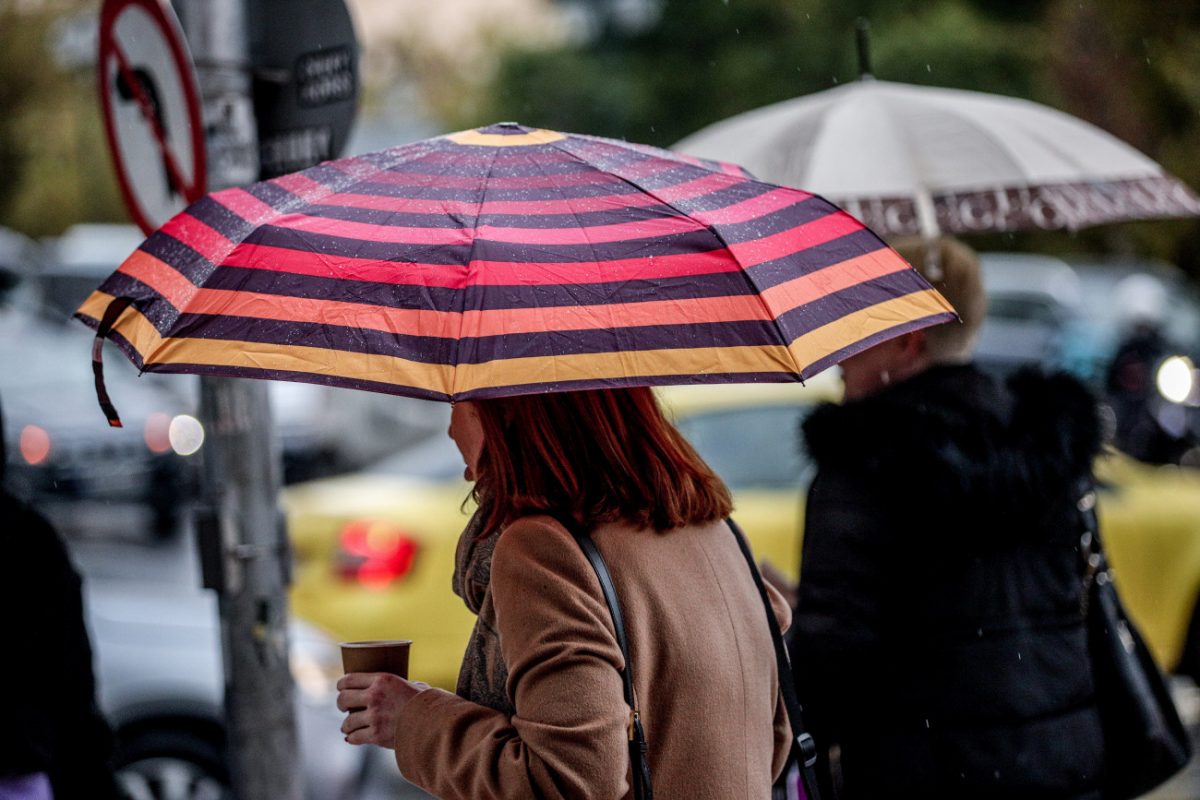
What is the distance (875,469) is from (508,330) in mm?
1183

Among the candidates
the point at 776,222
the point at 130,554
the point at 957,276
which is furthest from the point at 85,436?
the point at 776,222

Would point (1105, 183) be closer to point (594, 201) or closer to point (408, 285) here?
point (594, 201)

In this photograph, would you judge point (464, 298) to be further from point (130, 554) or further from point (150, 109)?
point (130, 554)

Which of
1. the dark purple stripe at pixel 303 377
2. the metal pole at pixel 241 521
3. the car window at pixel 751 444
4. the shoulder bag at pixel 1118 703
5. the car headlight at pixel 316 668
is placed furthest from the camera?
the car window at pixel 751 444

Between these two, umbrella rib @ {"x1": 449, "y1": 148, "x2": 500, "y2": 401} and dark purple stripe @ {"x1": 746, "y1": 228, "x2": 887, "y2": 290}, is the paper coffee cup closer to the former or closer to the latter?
umbrella rib @ {"x1": 449, "y1": 148, "x2": 500, "y2": 401}

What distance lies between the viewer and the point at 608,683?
6.72 feet

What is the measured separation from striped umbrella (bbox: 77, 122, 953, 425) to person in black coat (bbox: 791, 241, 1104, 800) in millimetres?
694

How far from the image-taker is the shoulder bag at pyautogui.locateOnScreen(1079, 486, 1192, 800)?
326cm

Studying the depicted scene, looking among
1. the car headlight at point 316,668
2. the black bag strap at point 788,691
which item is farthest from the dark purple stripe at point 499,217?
the car headlight at point 316,668

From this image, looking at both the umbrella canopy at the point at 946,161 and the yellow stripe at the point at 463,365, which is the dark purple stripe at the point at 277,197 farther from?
the umbrella canopy at the point at 946,161

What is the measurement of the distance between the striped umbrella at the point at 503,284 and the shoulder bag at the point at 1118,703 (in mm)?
1200

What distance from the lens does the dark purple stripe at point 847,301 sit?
2.17 metres

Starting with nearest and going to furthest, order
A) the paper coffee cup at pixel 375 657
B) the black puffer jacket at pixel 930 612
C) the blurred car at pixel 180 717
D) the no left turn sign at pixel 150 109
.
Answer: the paper coffee cup at pixel 375 657, the black puffer jacket at pixel 930 612, the no left turn sign at pixel 150 109, the blurred car at pixel 180 717

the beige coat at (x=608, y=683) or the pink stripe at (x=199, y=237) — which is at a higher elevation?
the pink stripe at (x=199, y=237)
